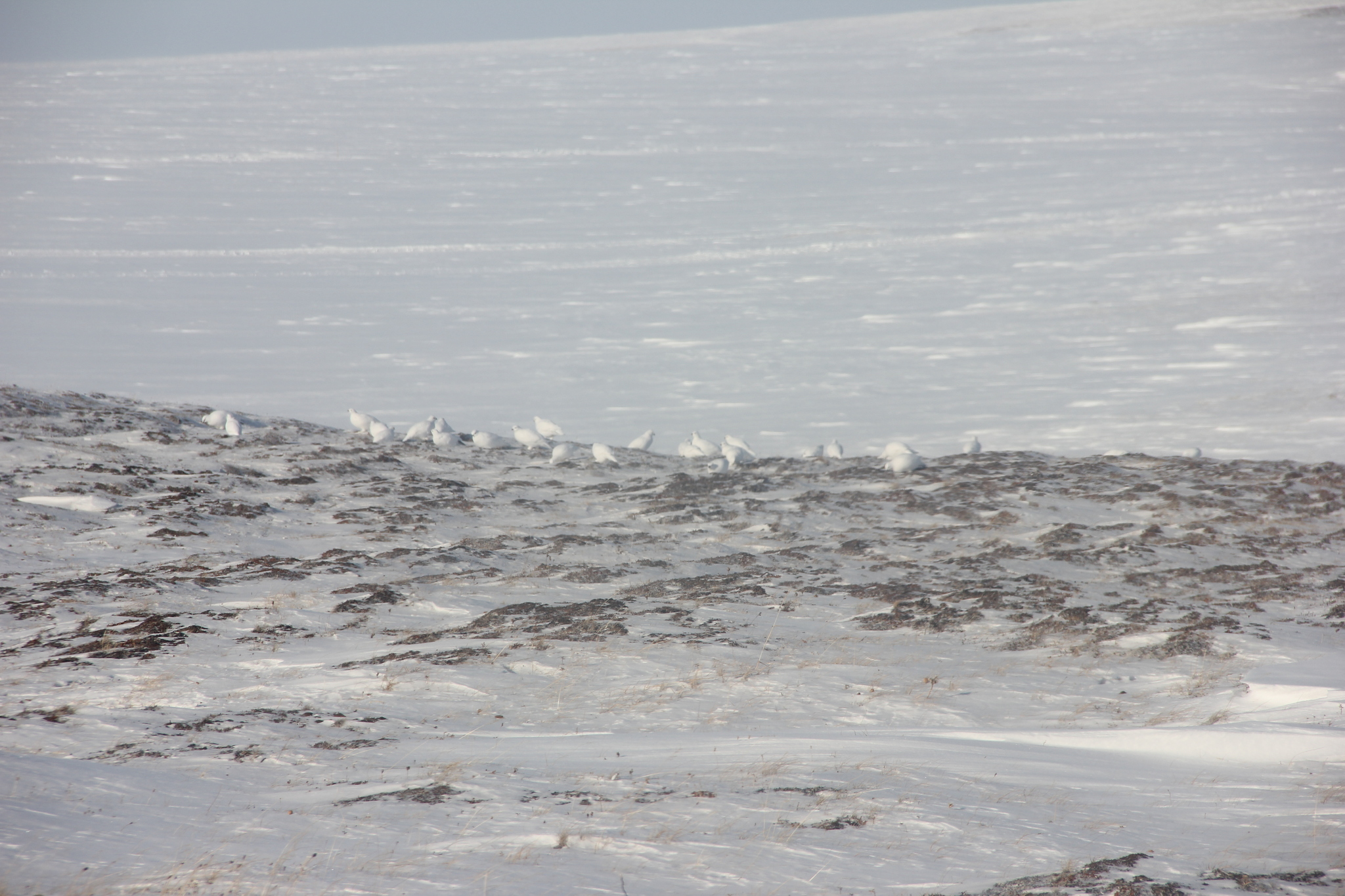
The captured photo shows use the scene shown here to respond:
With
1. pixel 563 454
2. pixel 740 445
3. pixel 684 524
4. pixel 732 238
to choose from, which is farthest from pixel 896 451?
pixel 732 238

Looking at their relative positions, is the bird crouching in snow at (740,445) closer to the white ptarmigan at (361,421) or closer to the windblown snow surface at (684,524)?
the windblown snow surface at (684,524)

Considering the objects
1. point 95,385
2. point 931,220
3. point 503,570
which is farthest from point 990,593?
point 931,220

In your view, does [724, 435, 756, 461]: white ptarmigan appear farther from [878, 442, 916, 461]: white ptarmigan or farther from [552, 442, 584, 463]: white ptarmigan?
[552, 442, 584, 463]: white ptarmigan

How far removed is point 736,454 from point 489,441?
3004 millimetres

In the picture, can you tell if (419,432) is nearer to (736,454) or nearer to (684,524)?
(736,454)

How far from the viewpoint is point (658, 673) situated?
575 cm

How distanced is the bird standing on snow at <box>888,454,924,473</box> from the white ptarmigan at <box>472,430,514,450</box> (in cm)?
455

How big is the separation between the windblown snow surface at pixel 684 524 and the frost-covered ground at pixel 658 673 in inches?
1.4

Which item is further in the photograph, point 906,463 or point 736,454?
point 736,454

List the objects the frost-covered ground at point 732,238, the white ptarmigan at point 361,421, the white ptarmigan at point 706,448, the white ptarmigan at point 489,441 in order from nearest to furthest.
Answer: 1. the white ptarmigan at point 706,448
2. the white ptarmigan at point 489,441
3. the white ptarmigan at point 361,421
4. the frost-covered ground at point 732,238

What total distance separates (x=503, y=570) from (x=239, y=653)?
221 centimetres

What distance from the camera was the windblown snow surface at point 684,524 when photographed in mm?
3729

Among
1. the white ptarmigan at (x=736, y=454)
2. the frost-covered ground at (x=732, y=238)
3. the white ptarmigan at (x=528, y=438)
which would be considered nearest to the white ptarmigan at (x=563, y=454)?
the white ptarmigan at (x=528, y=438)

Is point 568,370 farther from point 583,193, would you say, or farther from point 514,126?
point 514,126
